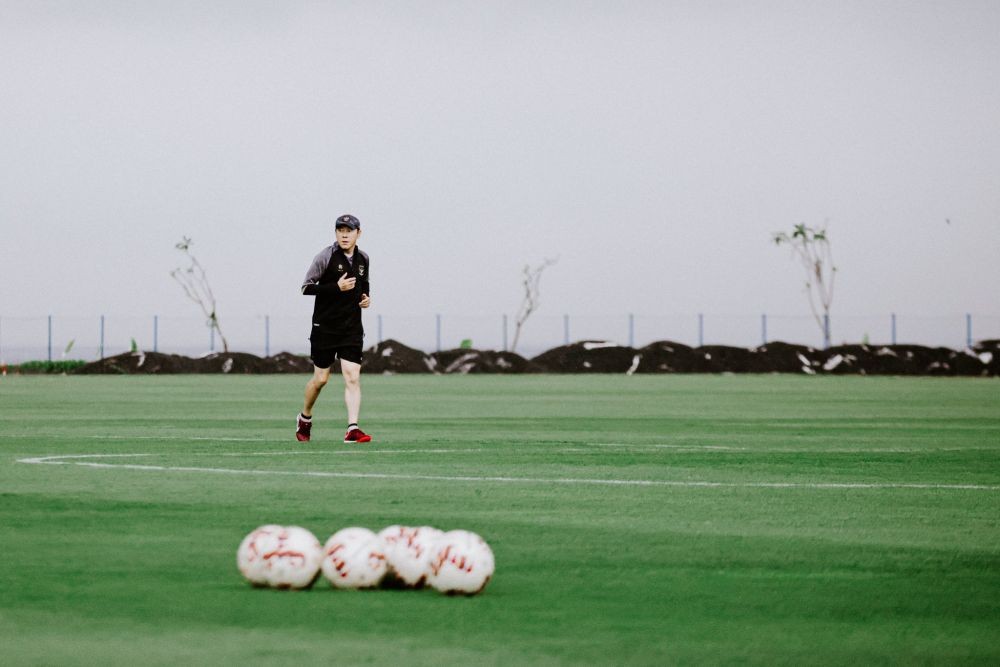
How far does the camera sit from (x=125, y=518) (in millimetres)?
9203

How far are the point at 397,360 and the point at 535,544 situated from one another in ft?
177

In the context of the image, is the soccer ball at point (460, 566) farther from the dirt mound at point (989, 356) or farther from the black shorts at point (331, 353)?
the dirt mound at point (989, 356)

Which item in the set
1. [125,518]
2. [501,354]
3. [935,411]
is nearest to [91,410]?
[935,411]

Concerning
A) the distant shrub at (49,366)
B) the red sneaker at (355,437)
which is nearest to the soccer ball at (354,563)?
the red sneaker at (355,437)

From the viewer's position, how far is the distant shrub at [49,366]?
63.7 m

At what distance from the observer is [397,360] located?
203ft

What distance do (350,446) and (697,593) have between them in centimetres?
930

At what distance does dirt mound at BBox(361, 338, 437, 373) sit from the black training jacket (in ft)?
147

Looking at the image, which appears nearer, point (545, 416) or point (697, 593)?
point (697, 593)

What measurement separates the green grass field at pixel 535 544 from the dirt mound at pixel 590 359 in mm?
44135

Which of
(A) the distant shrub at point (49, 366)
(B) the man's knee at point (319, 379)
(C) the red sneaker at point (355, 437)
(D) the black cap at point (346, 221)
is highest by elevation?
(D) the black cap at point (346, 221)

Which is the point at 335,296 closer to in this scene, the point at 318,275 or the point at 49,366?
the point at 318,275

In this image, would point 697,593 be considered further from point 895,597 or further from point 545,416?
point 545,416

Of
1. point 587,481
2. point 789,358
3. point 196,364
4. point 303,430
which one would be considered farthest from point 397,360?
point 587,481
